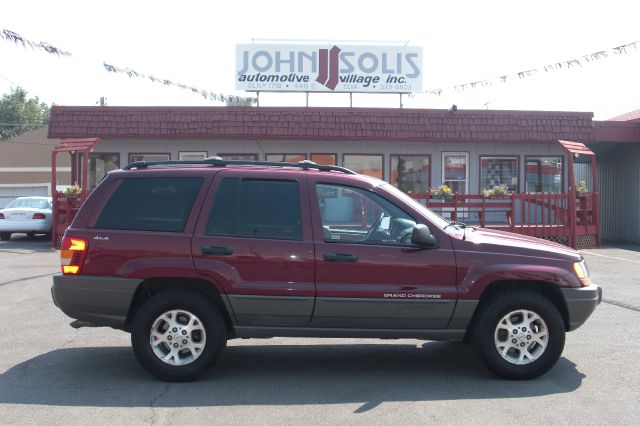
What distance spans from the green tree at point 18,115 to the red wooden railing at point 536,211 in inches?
2298

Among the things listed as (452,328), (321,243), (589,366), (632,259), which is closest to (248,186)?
(321,243)

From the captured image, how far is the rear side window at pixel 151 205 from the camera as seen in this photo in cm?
580

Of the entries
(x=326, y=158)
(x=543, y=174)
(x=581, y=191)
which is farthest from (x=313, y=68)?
(x=581, y=191)

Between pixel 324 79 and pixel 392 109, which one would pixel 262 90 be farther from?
pixel 392 109

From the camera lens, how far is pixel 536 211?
16.5 m

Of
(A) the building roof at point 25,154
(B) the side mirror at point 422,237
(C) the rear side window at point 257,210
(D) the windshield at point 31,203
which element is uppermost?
(A) the building roof at point 25,154

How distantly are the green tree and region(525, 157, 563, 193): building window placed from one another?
190 feet

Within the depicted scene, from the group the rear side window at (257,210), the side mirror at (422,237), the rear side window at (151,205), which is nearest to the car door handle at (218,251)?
the rear side window at (257,210)

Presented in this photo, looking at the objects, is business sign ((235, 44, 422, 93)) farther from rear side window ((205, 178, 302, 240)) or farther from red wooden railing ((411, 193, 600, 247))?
rear side window ((205, 178, 302, 240))

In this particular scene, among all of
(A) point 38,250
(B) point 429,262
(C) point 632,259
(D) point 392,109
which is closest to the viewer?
(B) point 429,262

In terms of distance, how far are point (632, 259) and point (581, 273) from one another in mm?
9794

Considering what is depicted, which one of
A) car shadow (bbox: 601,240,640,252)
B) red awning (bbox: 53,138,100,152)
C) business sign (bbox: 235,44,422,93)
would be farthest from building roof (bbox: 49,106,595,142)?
business sign (bbox: 235,44,422,93)

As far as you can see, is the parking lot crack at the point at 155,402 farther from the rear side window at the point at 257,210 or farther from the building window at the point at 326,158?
the building window at the point at 326,158

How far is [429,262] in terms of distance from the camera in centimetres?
561
